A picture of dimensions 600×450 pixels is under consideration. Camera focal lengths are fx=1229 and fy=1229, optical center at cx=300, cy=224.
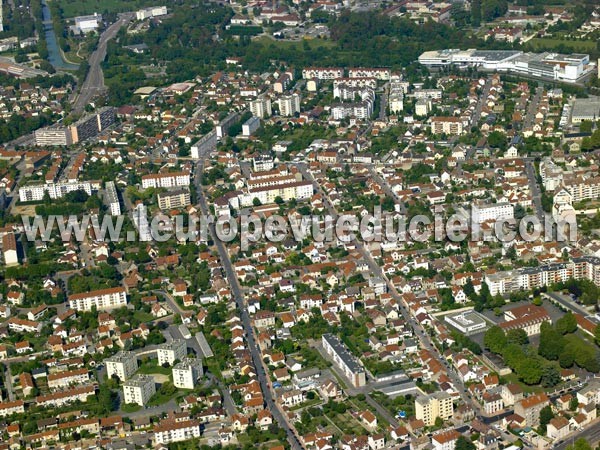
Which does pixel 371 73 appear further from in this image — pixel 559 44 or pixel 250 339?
pixel 250 339

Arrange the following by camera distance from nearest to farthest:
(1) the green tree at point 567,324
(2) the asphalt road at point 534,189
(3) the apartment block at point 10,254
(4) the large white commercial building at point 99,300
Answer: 1. (1) the green tree at point 567,324
2. (4) the large white commercial building at point 99,300
3. (3) the apartment block at point 10,254
4. (2) the asphalt road at point 534,189

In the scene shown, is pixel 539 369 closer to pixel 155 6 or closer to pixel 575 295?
pixel 575 295

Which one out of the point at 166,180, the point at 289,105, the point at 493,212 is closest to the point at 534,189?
the point at 493,212

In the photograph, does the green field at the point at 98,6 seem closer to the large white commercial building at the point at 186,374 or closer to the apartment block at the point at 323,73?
the apartment block at the point at 323,73

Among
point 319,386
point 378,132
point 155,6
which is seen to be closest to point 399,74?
point 378,132

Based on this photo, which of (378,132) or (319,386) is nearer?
(319,386)

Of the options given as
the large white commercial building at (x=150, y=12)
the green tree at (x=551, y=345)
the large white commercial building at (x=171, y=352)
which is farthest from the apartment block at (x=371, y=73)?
the large white commercial building at (x=171, y=352)
